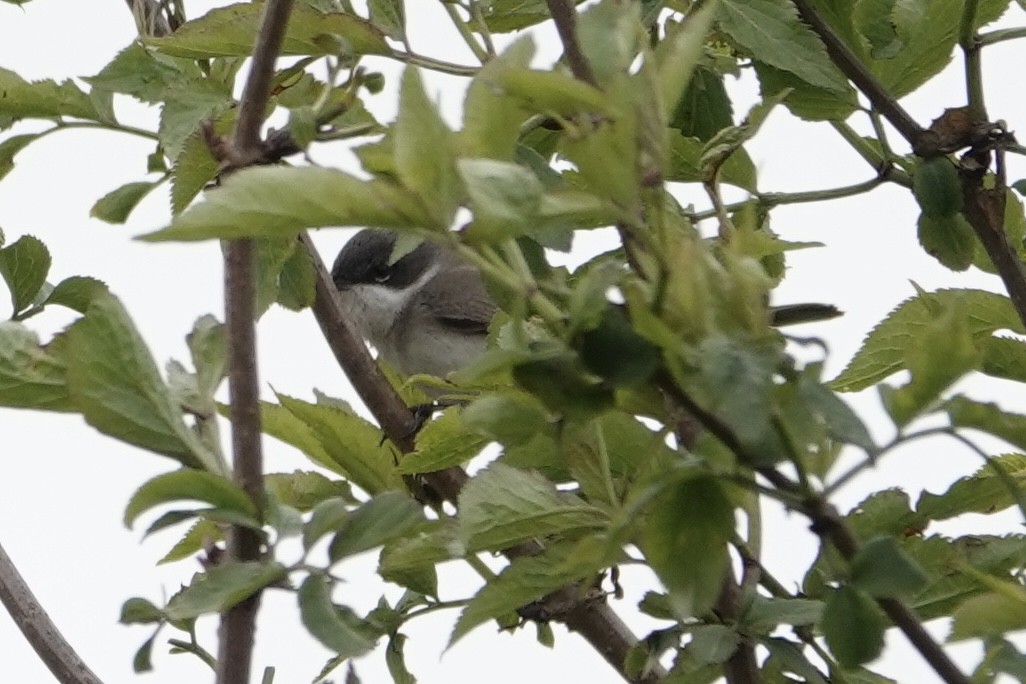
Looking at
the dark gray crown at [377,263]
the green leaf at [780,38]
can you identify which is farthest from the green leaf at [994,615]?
the dark gray crown at [377,263]

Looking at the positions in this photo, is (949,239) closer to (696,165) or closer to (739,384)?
(696,165)

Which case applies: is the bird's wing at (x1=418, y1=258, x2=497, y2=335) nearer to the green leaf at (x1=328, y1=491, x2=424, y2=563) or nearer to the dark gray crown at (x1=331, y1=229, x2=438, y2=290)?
the dark gray crown at (x1=331, y1=229, x2=438, y2=290)

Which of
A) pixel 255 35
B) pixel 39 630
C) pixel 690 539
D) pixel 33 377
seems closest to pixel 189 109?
pixel 255 35

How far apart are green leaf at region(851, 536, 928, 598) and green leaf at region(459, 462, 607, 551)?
0.82ft

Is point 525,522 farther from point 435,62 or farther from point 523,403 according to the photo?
point 435,62

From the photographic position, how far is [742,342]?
666 millimetres

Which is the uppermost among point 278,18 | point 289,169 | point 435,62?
point 435,62

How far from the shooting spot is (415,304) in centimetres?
407

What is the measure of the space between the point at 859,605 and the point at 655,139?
0.25 m

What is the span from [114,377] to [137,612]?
0.16 meters

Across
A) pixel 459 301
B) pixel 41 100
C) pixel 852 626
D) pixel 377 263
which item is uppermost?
pixel 377 263

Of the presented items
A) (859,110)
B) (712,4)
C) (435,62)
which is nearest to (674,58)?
(712,4)

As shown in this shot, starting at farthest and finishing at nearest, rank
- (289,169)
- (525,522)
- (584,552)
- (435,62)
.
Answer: (435,62), (525,522), (584,552), (289,169)

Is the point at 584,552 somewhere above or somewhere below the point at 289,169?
below
